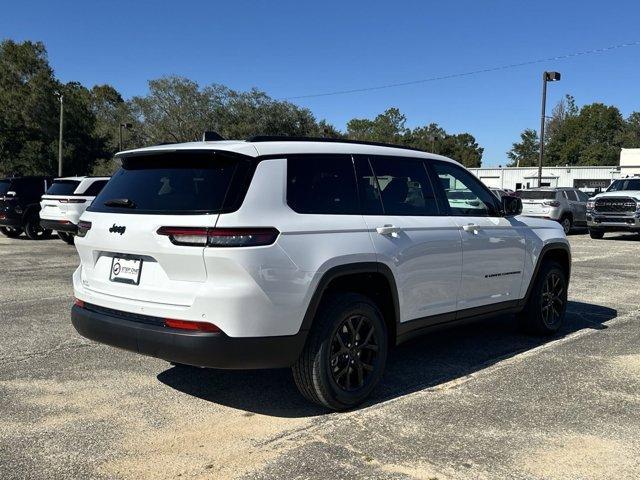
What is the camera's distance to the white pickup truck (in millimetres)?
18672

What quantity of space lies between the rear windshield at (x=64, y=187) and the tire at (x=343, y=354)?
40.1ft

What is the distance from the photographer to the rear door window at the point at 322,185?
12.9ft

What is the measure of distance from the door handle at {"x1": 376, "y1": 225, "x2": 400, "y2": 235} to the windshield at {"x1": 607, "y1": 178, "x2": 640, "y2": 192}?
59.7 ft

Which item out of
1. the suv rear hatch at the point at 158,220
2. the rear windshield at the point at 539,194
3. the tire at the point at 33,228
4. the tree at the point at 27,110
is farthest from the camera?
the tree at the point at 27,110

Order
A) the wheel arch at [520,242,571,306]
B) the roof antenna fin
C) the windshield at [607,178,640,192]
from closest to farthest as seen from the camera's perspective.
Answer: the roof antenna fin
the wheel arch at [520,242,571,306]
the windshield at [607,178,640,192]

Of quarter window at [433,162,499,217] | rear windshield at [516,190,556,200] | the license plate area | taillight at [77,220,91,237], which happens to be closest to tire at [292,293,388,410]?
the license plate area

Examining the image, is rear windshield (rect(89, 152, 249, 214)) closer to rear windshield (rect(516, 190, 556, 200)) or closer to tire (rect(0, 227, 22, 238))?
tire (rect(0, 227, 22, 238))

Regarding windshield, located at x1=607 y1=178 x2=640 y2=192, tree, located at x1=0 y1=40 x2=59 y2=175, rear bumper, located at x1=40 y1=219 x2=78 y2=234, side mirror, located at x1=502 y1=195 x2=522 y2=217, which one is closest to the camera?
side mirror, located at x1=502 y1=195 x2=522 y2=217

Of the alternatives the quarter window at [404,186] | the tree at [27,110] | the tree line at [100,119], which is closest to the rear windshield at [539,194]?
the quarter window at [404,186]

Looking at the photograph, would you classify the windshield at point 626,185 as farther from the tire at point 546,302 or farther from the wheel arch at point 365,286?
the wheel arch at point 365,286

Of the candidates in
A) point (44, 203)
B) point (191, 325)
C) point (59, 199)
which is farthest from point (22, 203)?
point (191, 325)

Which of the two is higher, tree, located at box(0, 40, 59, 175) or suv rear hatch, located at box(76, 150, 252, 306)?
tree, located at box(0, 40, 59, 175)

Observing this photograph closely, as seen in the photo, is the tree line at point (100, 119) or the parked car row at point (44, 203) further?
the tree line at point (100, 119)

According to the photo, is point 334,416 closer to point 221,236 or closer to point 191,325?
point 191,325
